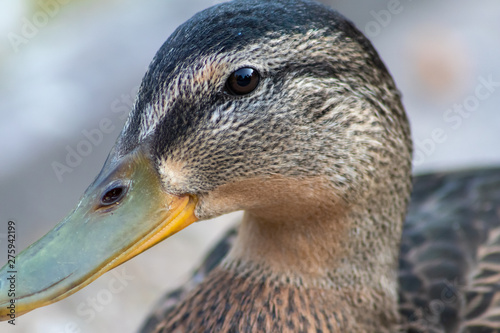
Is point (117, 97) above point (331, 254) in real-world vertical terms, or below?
above

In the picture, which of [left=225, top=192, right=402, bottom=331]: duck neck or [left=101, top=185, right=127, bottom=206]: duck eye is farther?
[left=225, top=192, right=402, bottom=331]: duck neck

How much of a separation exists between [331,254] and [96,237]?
723 mm

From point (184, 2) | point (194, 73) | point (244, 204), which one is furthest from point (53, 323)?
point (184, 2)

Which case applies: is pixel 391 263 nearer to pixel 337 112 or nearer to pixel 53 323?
pixel 337 112

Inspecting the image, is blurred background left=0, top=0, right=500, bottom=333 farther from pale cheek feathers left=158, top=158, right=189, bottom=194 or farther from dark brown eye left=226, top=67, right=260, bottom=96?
dark brown eye left=226, top=67, right=260, bottom=96

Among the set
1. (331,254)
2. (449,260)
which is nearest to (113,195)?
(331,254)

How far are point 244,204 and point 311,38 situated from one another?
49cm

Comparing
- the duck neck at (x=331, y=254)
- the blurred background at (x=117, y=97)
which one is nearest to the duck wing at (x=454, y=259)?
the duck neck at (x=331, y=254)

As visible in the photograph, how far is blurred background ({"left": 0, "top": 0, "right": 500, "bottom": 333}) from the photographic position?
3465 mm

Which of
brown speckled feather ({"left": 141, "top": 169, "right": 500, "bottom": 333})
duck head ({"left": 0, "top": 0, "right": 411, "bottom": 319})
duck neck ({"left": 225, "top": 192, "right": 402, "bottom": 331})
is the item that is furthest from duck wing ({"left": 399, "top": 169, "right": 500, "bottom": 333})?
duck head ({"left": 0, "top": 0, "right": 411, "bottom": 319})

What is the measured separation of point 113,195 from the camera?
1609mm

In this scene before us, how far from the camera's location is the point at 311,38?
166 cm

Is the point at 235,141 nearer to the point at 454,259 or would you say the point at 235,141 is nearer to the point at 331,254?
the point at 331,254

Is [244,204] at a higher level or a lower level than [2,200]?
lower
